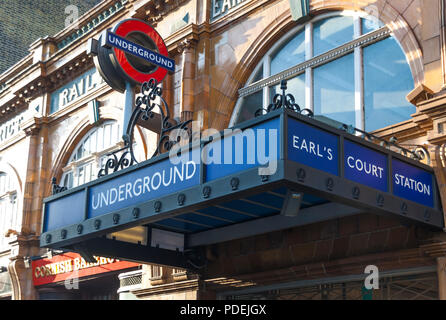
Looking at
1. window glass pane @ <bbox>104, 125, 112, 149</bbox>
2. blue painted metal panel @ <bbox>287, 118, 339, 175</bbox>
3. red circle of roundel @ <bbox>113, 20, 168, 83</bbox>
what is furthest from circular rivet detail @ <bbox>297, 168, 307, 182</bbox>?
window glass pane @ <bbox>104, 125, 112, 149</bbox>

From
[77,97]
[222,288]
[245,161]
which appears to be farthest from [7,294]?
[245,161]

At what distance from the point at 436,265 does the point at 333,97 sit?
3870 millimetres

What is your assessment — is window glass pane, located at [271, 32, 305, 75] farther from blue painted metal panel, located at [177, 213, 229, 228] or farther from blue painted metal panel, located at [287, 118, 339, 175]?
blue painted metal panel, located at [287, 118, 339, 175]

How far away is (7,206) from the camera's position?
2202 centimetres

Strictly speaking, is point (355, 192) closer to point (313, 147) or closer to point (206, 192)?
point (313, 147)

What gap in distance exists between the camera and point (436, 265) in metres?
10.2

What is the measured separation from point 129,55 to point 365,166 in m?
6.46

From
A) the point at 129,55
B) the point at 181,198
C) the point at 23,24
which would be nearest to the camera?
the point at 181,198

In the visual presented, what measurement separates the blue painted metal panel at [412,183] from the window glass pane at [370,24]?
3380 mm

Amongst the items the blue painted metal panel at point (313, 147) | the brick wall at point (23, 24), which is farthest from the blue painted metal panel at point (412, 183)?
the brick wall at point (23, 24)

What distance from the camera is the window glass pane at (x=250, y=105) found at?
47.2 ft

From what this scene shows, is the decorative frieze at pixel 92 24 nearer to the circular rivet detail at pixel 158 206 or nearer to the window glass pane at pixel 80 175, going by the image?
the window glass pane at pixel 80 175

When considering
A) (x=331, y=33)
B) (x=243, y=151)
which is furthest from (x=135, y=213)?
(x=331, y=33)

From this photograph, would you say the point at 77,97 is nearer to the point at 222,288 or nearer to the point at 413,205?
the point at 222,288
